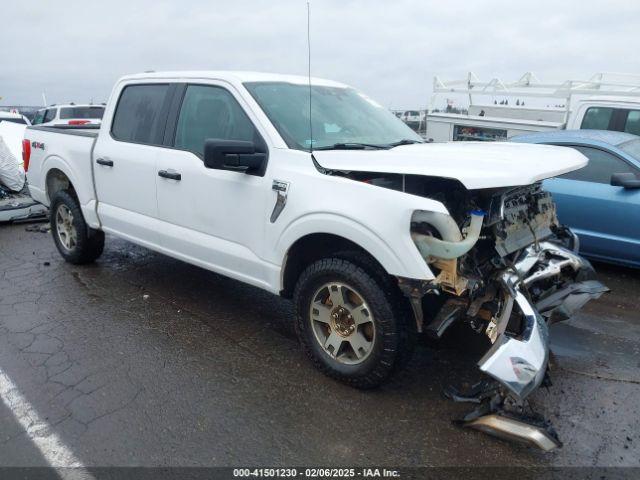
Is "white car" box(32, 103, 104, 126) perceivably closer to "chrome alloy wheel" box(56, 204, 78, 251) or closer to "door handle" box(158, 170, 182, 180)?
"chrome alloy wheel" box(56, 204, 78, 251)

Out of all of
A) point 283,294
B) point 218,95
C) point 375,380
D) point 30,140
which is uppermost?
point 218,95

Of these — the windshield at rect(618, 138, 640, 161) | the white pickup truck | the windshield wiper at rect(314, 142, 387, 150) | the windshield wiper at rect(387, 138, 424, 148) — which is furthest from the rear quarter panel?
the windshield at rect(618, 138, 640, 161)

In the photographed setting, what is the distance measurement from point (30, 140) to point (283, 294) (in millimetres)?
4049

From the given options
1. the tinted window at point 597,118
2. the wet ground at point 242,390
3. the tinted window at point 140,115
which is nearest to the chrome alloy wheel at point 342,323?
the wet ground at point 242,390

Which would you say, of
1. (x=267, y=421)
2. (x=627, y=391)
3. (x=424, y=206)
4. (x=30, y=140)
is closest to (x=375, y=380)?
(x=267, y=421)

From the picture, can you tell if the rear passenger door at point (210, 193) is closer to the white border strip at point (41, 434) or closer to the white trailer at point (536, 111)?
the white border strip at point (41, 434)

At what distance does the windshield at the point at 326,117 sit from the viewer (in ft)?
11.5

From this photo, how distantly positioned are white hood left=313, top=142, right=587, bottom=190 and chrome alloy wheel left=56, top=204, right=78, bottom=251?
3.43 m

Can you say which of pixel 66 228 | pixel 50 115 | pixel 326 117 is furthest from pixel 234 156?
pixel 50 115

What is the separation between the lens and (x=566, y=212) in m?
5.36

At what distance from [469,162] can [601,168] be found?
3316 millimetres

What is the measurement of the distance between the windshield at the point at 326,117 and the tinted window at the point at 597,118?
4.83 metres

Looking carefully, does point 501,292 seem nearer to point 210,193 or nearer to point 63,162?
point 210,193

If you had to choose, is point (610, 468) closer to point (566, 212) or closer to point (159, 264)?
point (566, 212)
